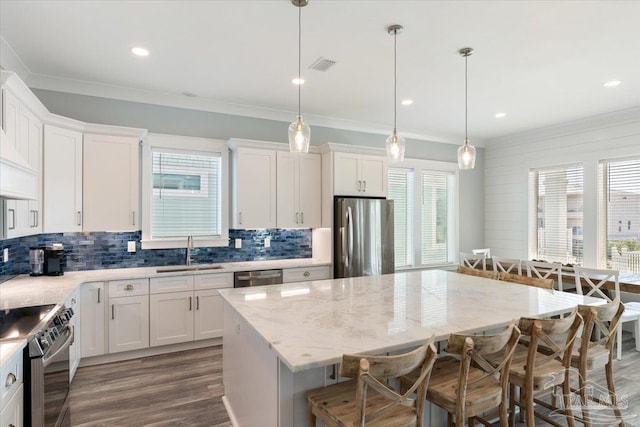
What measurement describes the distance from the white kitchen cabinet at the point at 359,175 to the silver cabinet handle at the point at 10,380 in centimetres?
353

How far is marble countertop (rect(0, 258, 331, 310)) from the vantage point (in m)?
2.54

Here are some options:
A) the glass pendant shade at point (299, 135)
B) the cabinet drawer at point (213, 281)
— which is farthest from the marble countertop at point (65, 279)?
the glass pendant shade at point (299, 135)

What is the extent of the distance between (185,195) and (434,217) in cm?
407

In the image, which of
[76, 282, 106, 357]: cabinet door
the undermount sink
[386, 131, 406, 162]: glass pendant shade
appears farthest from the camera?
the undermount sink

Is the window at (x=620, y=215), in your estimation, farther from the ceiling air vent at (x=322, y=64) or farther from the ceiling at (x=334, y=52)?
the ceiling air vent at (x=322, y=64)

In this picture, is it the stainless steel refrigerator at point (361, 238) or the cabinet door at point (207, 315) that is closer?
the cabinet door at point (207, 315)

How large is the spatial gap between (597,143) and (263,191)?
4666 millimetres

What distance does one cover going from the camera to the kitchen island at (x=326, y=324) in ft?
5.53

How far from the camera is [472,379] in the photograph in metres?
1.90

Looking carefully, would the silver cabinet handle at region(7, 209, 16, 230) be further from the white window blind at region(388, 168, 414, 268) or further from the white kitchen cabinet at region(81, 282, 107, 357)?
the white window blind at region(388, 168, 414, 268)

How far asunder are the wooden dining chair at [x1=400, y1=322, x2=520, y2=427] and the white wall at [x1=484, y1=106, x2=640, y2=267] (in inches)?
167

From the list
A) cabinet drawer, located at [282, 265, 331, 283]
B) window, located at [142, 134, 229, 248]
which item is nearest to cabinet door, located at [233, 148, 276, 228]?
window, located at [142, 134, 229, 248]

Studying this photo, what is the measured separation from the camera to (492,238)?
655cm

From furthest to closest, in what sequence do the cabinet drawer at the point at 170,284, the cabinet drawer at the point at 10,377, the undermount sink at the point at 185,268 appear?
the undermount sink at the point at 185,268, the cabinet drawer at the point at 170,284, the cabinet drawer at the point at 10,377
